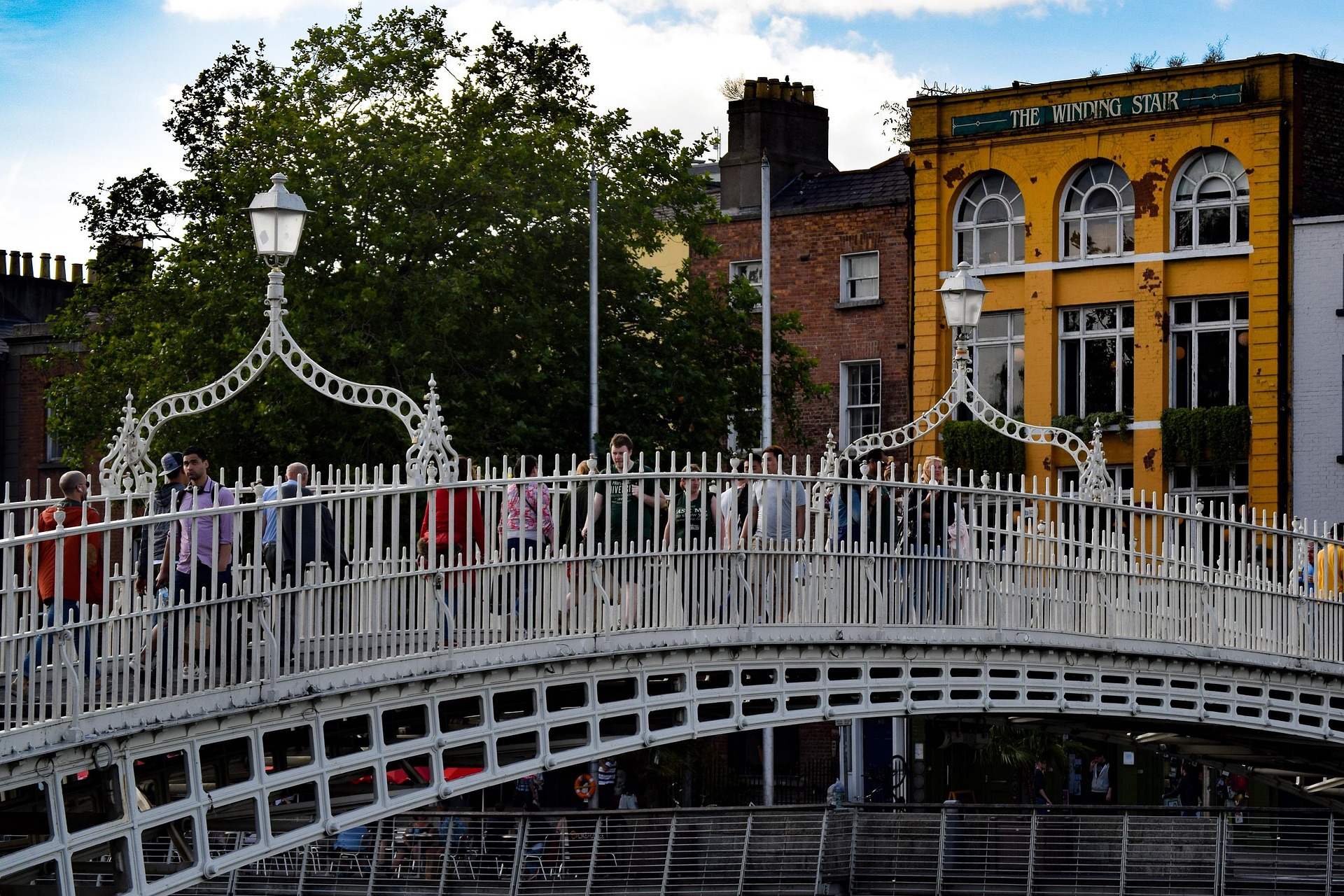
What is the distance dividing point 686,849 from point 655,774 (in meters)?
9.83

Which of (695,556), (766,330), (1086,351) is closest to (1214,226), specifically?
(1086,351)

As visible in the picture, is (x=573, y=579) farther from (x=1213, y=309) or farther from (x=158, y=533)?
(x=1213, y=309)

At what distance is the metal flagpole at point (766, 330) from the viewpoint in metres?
38.0

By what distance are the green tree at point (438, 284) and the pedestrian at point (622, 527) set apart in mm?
15943

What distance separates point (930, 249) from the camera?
44.0 m

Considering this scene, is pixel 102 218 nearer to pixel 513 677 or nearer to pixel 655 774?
pixel 655 774

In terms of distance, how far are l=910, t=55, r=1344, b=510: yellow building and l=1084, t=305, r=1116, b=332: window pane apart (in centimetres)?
3

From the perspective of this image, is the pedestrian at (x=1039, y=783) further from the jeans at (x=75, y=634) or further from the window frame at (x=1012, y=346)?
the jeans at (x=75, y=634)

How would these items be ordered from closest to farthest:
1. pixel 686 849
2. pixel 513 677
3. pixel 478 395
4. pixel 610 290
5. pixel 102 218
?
pixel 513 677 < pixel 686 849 < pixel 478 395 < pixel 610 290 < pixel 102 218

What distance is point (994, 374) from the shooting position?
143 ft

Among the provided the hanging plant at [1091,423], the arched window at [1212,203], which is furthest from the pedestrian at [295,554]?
the arched window at [1212,203]

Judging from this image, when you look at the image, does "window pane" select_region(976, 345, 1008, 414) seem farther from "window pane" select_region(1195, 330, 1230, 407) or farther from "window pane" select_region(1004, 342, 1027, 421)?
"window pane" select_region(1195, 330, 1230, 407)

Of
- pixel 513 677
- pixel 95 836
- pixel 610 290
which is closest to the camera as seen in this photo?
pixel 95 836

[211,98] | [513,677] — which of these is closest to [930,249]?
[211,98]
